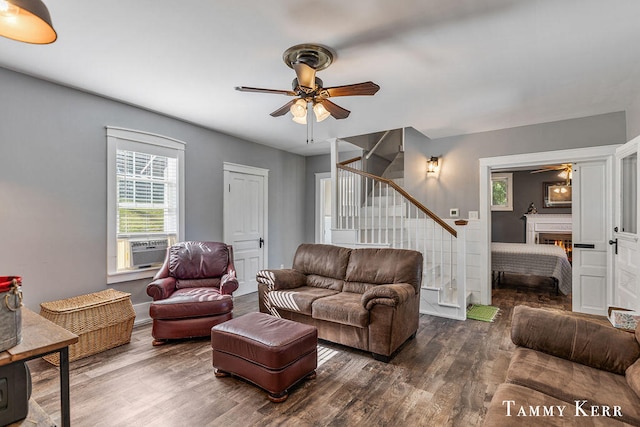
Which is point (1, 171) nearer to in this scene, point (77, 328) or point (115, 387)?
point (77, 328)

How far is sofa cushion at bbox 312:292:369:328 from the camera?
109 inches

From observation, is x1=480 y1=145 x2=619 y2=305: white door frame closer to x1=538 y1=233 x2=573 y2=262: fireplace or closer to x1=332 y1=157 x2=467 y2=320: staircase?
x1=332 y1=157 x2=467 y2=320: staircase

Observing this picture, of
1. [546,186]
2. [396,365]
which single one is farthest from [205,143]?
[546,186]

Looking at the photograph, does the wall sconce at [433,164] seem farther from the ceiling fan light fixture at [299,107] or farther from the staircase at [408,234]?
the ceiling fan light fixture at [299,107]

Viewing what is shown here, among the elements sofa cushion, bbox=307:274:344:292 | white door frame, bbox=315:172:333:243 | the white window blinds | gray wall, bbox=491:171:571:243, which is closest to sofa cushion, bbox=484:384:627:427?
sofa cushion, bbox=307:274:344:292

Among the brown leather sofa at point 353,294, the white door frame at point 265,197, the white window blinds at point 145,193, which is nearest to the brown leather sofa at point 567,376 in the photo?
the brown leather sofa at point 353,294

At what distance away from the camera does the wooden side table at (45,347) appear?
1.06m

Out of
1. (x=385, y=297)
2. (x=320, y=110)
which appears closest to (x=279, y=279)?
(x=385, y=297)

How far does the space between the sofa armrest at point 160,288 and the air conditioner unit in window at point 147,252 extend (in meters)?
0.45

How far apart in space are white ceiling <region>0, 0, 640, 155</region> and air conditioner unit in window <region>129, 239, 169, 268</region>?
5.40 ft

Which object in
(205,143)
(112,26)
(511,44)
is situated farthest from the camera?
(205,143)

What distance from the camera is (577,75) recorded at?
2.83 meters

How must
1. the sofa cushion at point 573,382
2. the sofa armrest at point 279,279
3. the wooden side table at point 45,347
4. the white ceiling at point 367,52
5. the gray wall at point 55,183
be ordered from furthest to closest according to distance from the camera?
the sofa armrest at point 279,279
the gray wall at point 55,183
the white ceiling at point 367,52
the sofa cushion at point 573,382
the wooden side table at point 45,347

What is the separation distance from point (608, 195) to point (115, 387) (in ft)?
18.0
